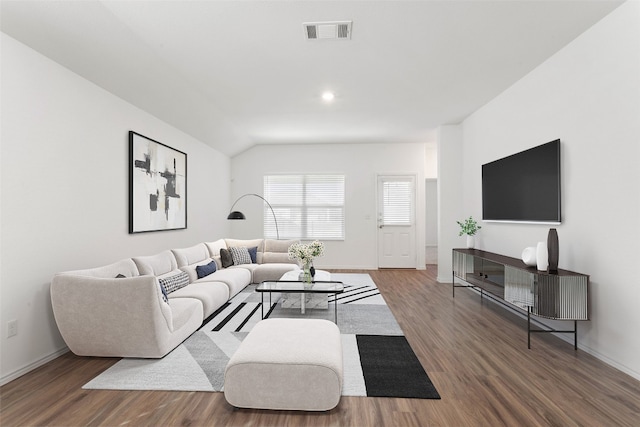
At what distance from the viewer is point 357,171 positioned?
24.5ft

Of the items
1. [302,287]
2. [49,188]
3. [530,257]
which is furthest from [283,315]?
[530,257]

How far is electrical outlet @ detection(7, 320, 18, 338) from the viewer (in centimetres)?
244

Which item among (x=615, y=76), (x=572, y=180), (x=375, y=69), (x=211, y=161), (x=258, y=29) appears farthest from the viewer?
(x=211, y=161)

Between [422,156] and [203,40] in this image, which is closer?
[203,40]

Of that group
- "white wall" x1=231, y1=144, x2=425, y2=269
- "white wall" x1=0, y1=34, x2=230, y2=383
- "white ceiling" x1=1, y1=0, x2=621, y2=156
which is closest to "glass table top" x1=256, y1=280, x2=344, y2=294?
"white wall" x1=0, y1=34, x2=230, y2=383

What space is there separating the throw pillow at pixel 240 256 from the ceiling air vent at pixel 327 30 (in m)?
3.84

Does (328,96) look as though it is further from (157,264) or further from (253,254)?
(253,254)

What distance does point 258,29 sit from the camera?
2.81m

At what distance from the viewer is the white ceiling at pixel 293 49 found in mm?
2506

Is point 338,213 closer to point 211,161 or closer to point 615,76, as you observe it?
point 211,161

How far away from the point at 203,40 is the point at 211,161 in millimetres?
3734

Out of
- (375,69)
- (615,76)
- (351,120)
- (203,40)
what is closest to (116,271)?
(203,40)

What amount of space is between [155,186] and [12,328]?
2290mm

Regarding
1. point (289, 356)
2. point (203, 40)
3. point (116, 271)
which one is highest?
point (203, 40)
